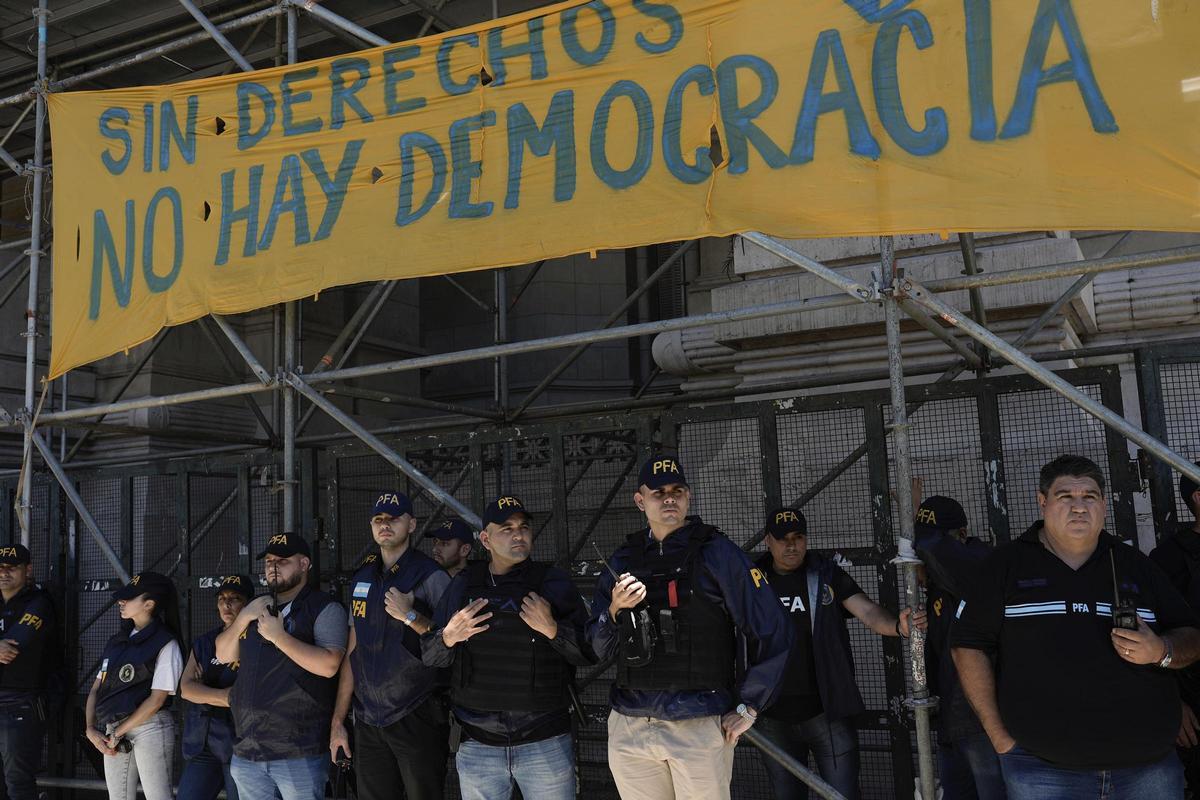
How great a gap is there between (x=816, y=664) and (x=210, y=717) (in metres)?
3.40

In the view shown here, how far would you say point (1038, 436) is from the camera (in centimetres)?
607

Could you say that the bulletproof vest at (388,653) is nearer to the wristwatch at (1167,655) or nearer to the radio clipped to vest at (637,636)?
the radio clipped to vest at (637,636)

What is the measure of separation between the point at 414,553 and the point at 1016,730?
2965 millimetres

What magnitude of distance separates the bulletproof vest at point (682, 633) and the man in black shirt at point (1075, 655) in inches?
36.5

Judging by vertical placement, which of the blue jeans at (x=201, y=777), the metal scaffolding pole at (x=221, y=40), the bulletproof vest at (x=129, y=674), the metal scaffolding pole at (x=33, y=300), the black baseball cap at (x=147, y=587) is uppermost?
the metal scaffolding pole at (x=221, y=40)

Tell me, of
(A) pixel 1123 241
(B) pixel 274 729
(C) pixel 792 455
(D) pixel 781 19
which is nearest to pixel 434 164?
(D) pixel 781 19

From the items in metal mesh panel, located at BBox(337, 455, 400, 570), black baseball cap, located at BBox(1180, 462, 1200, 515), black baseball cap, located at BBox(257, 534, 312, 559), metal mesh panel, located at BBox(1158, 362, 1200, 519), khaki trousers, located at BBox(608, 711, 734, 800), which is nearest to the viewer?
khaki trousers, located at BBox(608, 711, 734, 800)

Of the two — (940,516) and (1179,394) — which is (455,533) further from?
(1179,394)

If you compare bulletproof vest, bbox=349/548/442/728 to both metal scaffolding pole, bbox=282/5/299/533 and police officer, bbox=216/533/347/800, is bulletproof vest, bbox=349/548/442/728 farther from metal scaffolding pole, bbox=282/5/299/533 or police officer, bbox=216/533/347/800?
metal scaffolding pole, bbox=282/5/299/533

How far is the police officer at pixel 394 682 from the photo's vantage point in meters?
5.25

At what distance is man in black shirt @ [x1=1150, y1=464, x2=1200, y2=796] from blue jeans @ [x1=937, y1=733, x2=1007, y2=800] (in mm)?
748

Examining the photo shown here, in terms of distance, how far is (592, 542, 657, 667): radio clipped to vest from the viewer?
14.3 ft

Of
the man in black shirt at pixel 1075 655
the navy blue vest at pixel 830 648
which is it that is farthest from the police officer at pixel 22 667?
the man in black shirt at pixel 1075 655

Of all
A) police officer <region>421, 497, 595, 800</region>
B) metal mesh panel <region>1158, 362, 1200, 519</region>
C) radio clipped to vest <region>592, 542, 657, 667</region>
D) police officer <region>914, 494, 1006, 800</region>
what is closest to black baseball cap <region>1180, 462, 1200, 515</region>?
metal mesh panel <region>1158, 362, 1200, 519</region>
